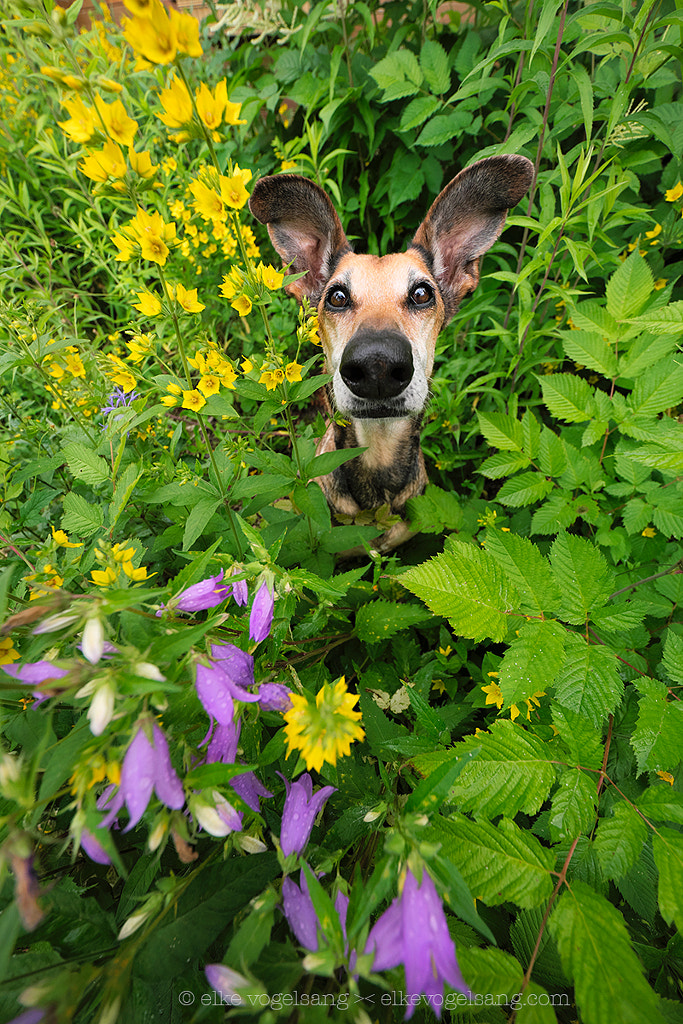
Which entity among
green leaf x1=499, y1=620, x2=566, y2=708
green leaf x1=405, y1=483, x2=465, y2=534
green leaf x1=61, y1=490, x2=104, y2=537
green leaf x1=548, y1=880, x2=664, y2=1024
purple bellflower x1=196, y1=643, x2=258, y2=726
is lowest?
green leaf x1=405, y1=483, x2=465, y2=534

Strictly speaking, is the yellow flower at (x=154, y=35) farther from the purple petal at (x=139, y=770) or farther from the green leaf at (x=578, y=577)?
the green leaf at (x=578, y=577)

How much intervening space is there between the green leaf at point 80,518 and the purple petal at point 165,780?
931mm

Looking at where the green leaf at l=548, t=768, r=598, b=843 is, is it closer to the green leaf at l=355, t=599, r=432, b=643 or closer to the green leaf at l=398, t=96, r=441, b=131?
the green leaf at l=355, t=599, r=432, b=643

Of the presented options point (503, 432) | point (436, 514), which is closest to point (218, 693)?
point (436, 514)

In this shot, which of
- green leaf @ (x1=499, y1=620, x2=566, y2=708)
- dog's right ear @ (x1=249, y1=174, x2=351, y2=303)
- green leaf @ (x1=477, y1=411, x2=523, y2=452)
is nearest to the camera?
green leaf @ (x1=499, y1=620, x2=566, y2=708)

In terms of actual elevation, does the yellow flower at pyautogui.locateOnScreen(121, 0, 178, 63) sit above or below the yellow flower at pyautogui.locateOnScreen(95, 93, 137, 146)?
above

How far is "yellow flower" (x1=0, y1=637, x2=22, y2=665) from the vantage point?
79cm

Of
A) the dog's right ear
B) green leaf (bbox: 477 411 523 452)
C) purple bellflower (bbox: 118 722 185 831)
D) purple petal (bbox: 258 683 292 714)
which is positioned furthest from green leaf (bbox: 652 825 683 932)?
the dog's right ear

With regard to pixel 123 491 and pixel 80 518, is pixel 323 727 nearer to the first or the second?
pixel 123 491

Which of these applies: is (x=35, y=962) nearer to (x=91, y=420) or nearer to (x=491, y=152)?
(x=91, y=420)

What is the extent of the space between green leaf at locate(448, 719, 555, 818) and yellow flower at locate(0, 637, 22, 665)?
83 cm

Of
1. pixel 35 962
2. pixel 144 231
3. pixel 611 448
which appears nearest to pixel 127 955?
pixel 35 962

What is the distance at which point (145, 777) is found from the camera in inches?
20.3

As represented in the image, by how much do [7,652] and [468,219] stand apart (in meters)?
2.41
